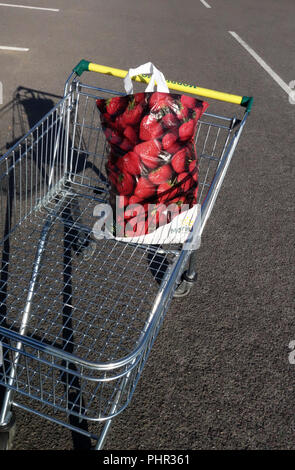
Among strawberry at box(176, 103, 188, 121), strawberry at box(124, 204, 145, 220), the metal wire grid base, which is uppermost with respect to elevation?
strawberry at box(176, 103, 188, 121)

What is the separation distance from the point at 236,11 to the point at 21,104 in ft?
21.8

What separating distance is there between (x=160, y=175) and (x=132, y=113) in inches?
12.3

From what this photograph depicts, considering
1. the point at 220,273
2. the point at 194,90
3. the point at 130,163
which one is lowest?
the point at 220,273

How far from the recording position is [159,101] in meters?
1.87

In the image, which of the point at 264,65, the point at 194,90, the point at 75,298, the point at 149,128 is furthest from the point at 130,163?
the point at 264,65

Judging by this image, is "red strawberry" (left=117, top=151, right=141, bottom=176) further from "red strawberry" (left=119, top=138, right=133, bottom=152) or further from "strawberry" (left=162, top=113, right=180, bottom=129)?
"strawberry" (left=162, top=113, right=180, bottom=129)

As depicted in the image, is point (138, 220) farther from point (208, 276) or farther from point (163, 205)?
point (208, 276)

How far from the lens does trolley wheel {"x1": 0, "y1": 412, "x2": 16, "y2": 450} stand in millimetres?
1825

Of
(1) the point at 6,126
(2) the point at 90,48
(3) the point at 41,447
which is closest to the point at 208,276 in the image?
(3) the point at 41,447

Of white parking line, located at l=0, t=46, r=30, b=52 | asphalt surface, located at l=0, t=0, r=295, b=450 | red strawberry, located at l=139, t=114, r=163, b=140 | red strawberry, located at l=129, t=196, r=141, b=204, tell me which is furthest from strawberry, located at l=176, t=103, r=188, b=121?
white parking line, located at l=0, t=46, r=30, b=52

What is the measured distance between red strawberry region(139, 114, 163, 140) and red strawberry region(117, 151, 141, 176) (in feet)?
0.31

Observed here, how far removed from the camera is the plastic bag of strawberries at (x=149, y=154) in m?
1.91

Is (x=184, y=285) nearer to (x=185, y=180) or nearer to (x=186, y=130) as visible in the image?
(x=185, y=180)

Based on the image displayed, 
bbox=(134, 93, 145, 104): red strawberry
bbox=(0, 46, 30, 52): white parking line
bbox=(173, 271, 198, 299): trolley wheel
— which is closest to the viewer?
bbox=(134, 93, 145, 104): red strawberry
